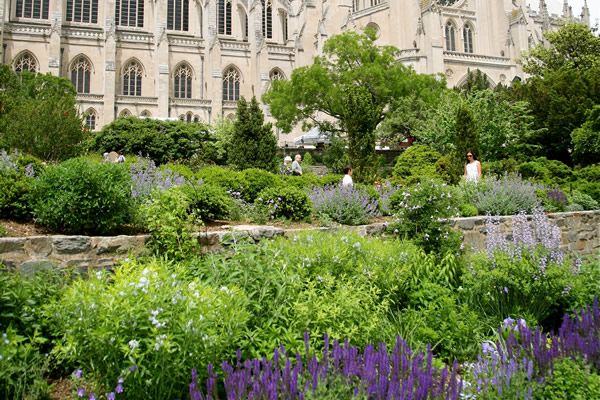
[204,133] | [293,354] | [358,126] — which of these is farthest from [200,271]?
[204,133]

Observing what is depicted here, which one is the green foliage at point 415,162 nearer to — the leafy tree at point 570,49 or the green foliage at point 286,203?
the green foliage at point 286,203

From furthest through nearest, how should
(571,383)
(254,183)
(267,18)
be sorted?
(267,18), (254,183), (571,383)

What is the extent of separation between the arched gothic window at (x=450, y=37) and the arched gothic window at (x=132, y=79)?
30040mm

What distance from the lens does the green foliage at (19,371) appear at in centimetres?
279

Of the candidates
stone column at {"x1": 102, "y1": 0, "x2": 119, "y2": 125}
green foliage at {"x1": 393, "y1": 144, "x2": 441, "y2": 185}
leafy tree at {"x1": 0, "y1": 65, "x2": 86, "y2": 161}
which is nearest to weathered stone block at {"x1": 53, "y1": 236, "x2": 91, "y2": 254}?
leafy tree at {"x1": 0, "y1": 65, "x2": 86, "y2": 161}

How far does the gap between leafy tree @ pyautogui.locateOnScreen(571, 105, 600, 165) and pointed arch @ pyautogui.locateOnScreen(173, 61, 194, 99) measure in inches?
1293

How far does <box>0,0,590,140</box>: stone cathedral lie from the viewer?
36281 millimetres

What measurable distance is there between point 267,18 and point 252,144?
3269cm

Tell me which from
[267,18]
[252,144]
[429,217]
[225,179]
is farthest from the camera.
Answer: [267,18]

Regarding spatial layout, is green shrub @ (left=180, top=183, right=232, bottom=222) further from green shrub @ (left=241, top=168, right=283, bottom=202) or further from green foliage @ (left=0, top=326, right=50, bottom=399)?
green foliage @ (left=0, top=326, right=50, bottom=399)

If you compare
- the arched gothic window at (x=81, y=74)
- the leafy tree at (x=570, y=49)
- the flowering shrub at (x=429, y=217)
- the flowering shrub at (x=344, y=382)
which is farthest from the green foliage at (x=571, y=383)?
the arched gothic window at (x=81, y=74)

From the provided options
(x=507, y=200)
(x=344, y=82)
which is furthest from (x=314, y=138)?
(x=507, y=200)

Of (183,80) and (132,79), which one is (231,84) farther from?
(132,79)

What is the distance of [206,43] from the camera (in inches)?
1569
